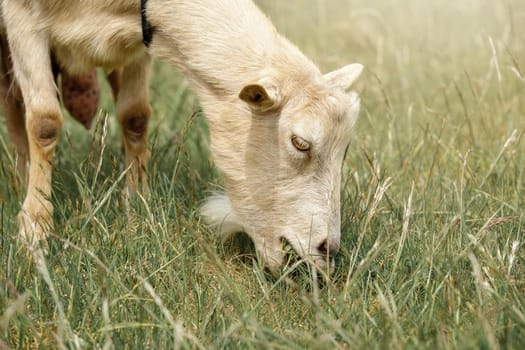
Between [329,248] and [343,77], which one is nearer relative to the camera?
[329,248]

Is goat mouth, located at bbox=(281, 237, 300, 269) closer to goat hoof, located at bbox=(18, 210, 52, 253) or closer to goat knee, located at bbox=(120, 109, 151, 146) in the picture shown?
goat hoof, located at bbox=(18, 210, 52, 253)

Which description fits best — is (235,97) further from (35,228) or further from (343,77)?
(35,228)

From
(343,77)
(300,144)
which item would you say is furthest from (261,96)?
(343,77)

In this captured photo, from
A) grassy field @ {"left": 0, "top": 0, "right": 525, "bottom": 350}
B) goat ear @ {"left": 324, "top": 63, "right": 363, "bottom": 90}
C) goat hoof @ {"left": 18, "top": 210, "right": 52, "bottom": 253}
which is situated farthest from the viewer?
goat ear @ {"left": 324, "top": 63, "right": 363, "bottom": 90}

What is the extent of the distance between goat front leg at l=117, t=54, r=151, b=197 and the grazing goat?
41 cm

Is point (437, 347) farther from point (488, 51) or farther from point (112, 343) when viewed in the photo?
point (488, 51)

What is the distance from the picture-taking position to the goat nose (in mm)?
3590

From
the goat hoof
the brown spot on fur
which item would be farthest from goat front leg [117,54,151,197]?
the goat hoof

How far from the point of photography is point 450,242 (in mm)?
3604

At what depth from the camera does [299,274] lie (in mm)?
3818

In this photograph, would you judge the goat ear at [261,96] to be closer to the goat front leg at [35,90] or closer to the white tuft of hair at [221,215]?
the white tuft of hair at [221,215]

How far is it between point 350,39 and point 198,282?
5.84m

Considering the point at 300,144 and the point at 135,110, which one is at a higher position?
the point at 300,144

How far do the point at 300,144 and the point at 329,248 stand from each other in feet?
1.61
